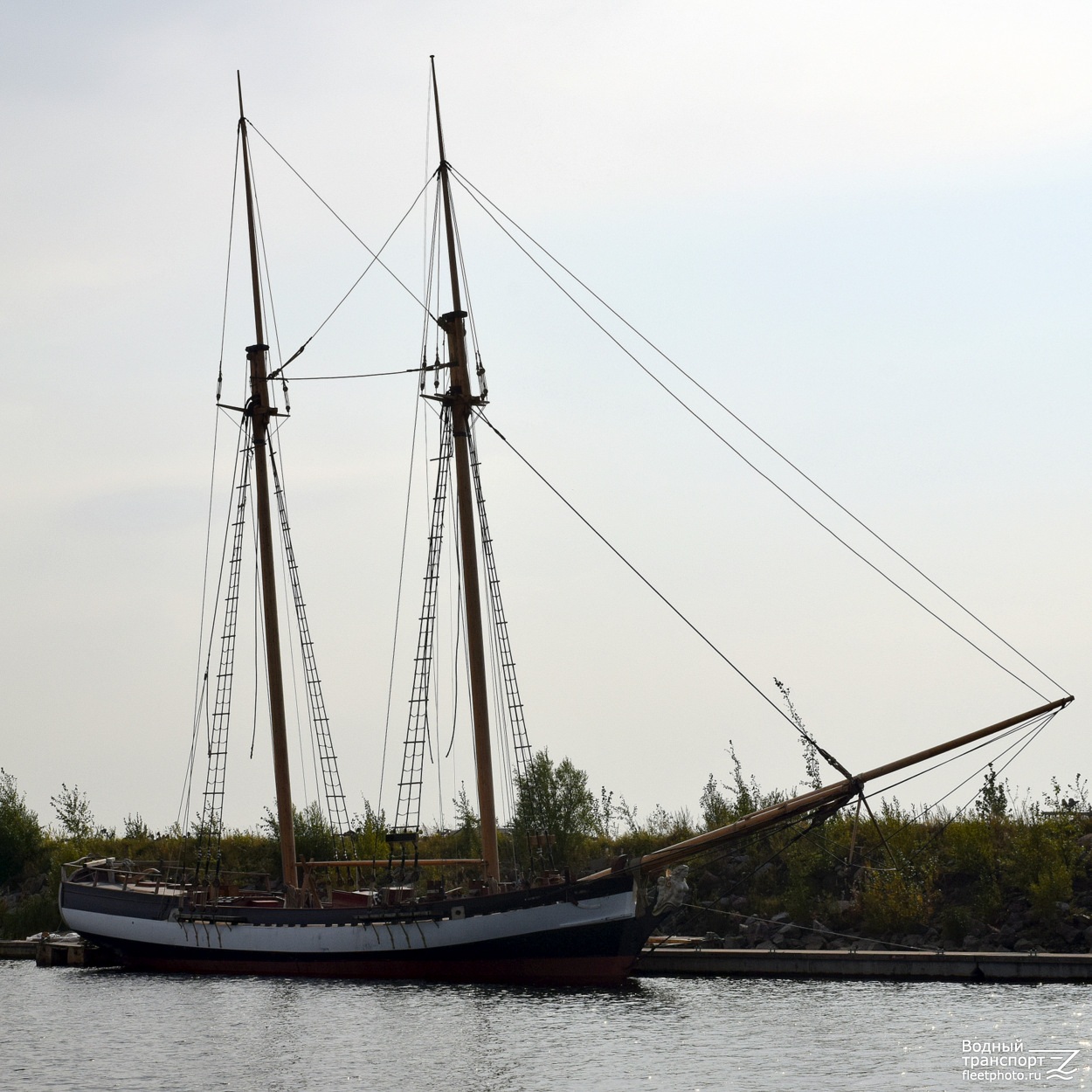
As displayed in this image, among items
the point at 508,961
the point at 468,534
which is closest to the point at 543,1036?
the point at 508,961

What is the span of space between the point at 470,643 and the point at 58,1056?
48.3 feet

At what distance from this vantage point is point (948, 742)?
32.5 meters

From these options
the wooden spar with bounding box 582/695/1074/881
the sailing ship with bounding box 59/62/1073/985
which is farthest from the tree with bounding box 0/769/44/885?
the wooden spar with bounding box 582/695/1074/881

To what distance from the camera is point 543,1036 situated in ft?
92.2

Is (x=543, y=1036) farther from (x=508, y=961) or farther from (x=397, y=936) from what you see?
(x=397, y=936)

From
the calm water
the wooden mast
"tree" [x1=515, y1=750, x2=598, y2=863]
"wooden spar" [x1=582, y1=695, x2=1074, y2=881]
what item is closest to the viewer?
the calm water

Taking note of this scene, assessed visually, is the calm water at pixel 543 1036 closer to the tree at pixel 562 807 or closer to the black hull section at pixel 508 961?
the black hull section at pixel 508 961

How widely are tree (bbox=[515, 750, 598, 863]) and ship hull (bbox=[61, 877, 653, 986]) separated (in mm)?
10403

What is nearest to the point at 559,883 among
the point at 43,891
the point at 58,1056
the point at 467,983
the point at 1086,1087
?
the point at 467,983

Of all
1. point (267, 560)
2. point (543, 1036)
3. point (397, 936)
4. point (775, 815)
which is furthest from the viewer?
point (267, 560)

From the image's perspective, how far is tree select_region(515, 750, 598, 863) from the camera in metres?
48.2

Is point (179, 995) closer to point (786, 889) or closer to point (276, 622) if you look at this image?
point (276, 622)

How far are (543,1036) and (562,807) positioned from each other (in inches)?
861

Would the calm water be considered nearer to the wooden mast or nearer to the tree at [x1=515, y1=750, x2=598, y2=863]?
the wooden mast
